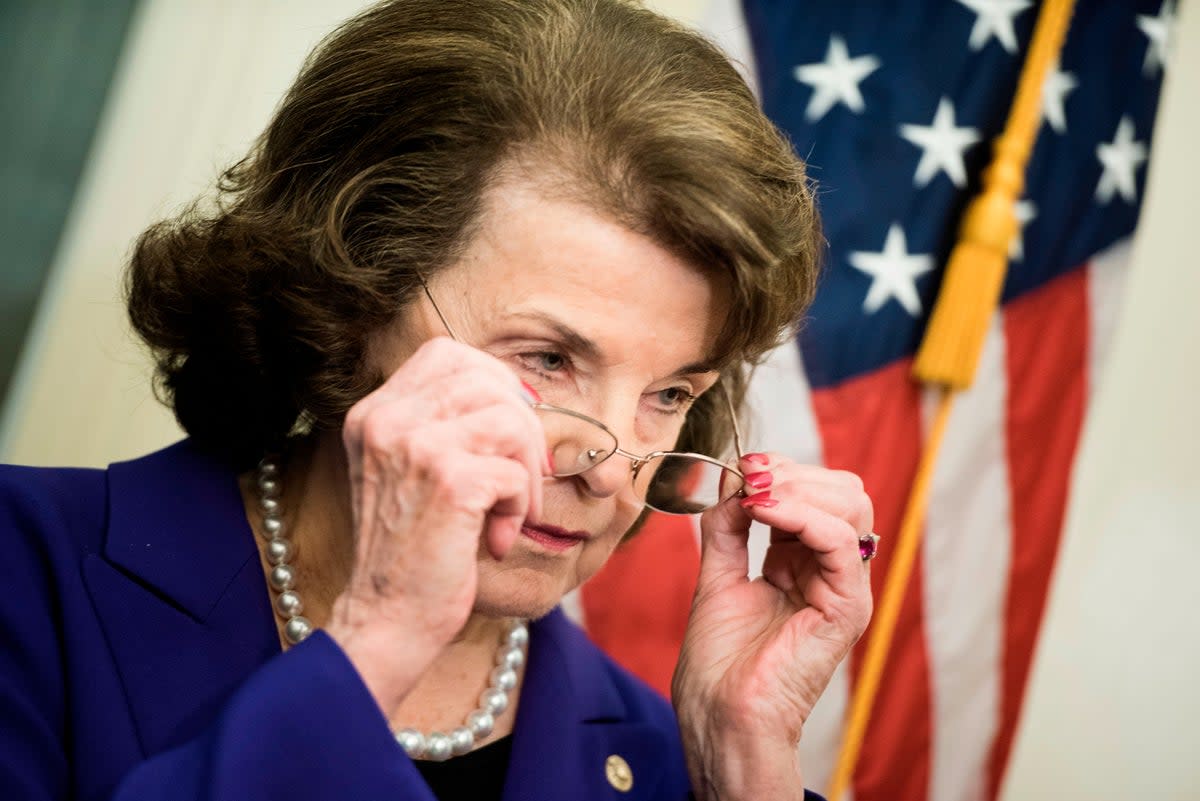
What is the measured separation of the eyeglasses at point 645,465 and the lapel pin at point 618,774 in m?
0.41

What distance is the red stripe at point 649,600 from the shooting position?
8.38 ft

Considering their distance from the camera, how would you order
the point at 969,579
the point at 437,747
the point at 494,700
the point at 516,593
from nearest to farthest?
the point at 516,593 < the point at 437,747 < the point at 494,700 < the point at 969,579

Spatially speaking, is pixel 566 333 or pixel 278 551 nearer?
pixel 566 333

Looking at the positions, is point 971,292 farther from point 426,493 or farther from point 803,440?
point 426,493

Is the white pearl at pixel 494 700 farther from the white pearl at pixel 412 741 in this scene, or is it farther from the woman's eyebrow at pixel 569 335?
the woman's eyebrow at pixel 569 335

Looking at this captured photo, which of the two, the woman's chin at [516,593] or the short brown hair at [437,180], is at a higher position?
the short brown hair at [437,180]

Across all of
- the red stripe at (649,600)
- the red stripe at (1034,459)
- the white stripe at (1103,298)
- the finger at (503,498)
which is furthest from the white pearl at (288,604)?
the white stripe at (1103,298)

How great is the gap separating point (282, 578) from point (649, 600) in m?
1.18

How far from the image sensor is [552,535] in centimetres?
147

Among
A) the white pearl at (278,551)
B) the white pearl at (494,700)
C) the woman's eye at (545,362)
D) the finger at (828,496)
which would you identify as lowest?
the white pearl at (494,700)

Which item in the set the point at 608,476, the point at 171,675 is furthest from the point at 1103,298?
the point at 171,675

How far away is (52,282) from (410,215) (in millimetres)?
1019

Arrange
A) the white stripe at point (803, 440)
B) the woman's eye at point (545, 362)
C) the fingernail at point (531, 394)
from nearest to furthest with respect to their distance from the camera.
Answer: the fingernail at point (531, 394)
the woman's eye at point (545, 362)
the white stripe at point (803, 440)

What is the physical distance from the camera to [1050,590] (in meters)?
2.88
